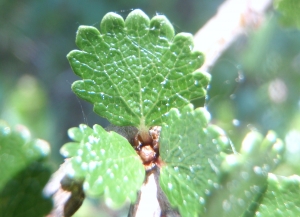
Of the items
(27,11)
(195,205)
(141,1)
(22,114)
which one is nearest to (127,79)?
(195,205)

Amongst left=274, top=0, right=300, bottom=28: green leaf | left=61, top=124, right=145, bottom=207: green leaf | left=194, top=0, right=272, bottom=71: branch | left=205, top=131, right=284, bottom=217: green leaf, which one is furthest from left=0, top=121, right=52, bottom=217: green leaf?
left=274, top=0, right=300, bottom=28: green leaf

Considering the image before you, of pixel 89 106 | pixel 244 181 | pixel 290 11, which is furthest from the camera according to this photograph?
pixel 89 106

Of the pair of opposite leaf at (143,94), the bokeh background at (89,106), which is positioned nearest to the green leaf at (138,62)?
the pair of opposite leaf at (143,94)

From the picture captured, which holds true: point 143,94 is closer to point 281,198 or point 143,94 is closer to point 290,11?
point 281,198

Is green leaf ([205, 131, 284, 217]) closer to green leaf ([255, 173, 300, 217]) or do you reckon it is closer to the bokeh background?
green leaf ([255, 173, 300, 217])

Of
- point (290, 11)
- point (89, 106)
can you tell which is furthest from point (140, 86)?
point (89, 106)

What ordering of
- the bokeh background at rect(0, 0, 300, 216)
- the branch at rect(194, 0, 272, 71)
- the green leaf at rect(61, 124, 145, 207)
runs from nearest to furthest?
1. the green leaf at rect(61, 124, 145, 207)
2. the branch at rect(194, 0, 272, 71)
3. the bokeh background at rect(0, 0, 300, 216)
